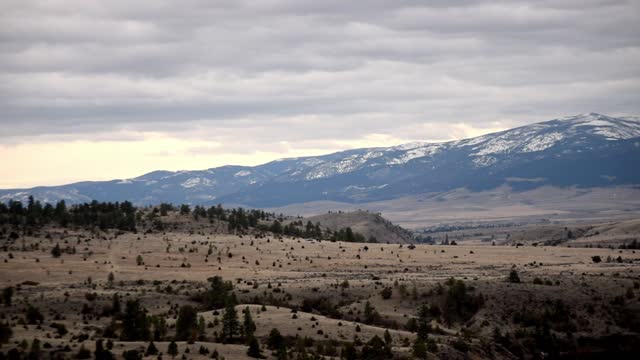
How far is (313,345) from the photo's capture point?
58.7 meters

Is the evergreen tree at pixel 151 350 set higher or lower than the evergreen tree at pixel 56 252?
lower

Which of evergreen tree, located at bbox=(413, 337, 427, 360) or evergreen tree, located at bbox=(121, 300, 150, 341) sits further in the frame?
evergreen tree, located at bbox=(121, 300, 150, 341)

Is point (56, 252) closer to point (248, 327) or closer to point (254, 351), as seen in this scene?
point (248, 327)

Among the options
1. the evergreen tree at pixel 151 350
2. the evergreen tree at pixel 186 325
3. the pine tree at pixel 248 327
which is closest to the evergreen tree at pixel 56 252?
the evergreen tree at pixel 186 325

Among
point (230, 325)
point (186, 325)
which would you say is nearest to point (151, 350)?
point (186, 325)

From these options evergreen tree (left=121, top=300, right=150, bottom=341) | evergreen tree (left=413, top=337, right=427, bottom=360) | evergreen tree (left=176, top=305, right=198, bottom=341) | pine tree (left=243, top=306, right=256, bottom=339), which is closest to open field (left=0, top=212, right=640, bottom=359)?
evergreen tree (left=176, top=305, right=198, bottom=341)

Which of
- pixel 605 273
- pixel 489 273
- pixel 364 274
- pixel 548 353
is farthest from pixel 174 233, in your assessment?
pixel 548 353

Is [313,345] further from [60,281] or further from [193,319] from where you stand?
[60,281]

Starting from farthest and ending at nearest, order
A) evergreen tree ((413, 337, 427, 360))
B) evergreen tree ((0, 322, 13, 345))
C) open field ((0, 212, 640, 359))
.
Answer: open field ((0, 212, 640, 359)) → evergreen tree ((413, 337, 427, 360)) → evergreen tree ((0, 322, 13, 345))

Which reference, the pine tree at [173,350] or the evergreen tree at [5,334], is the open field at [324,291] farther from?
the pine tree at [173,350]

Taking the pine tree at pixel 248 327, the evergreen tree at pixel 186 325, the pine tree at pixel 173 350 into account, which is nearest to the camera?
the pine tree at pixel 173 350

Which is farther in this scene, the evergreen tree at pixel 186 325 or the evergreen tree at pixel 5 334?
the evergreen tree at pixel 186 325

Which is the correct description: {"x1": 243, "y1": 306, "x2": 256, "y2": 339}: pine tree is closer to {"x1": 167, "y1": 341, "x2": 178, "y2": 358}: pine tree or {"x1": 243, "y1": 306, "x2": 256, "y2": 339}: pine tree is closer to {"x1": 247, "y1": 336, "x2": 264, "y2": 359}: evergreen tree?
{"x1": 247, "y1": 336, "x2": 264, "y2": 359}: evergreen tree

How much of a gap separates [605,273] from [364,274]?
2347 centimetres
